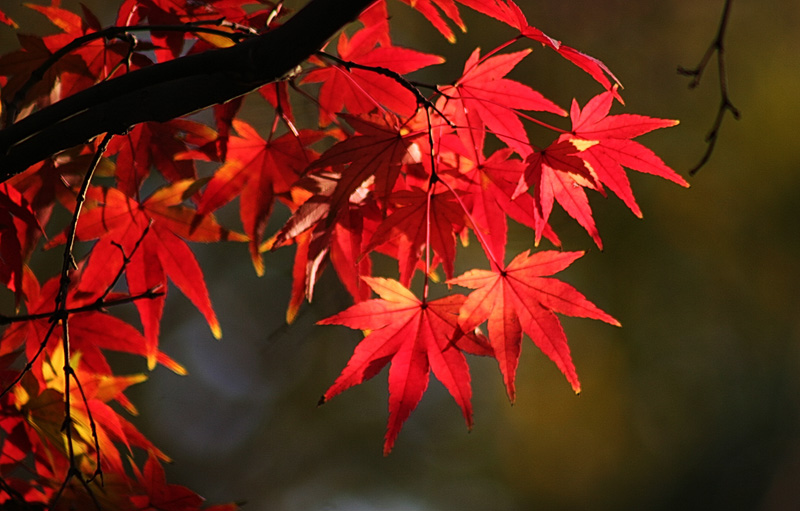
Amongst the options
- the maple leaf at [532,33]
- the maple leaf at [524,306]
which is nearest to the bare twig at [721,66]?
the maple leaf at [532,33]

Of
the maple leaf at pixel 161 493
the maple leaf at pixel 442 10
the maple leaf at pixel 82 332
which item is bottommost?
the maple leaf at pixel 161 493

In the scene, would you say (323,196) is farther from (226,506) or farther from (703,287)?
(703,287)

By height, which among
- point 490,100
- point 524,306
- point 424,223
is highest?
point 490,100

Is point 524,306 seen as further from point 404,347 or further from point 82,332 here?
point 82,332

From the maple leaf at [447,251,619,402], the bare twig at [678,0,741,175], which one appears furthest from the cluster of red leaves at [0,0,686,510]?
the bare twig at [678,0,741,175]

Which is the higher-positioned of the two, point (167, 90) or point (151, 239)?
point (167, 90)

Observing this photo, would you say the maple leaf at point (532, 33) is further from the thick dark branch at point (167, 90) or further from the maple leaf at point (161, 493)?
the maple leaf at point (161, 493)

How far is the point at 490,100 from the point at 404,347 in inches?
12.1

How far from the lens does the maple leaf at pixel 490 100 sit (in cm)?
78

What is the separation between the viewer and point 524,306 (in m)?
0.73

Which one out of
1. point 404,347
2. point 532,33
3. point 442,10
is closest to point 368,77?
point 442,10

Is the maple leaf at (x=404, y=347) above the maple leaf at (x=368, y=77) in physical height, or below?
below

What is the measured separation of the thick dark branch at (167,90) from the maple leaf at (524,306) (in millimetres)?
292

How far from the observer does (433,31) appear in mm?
4504
